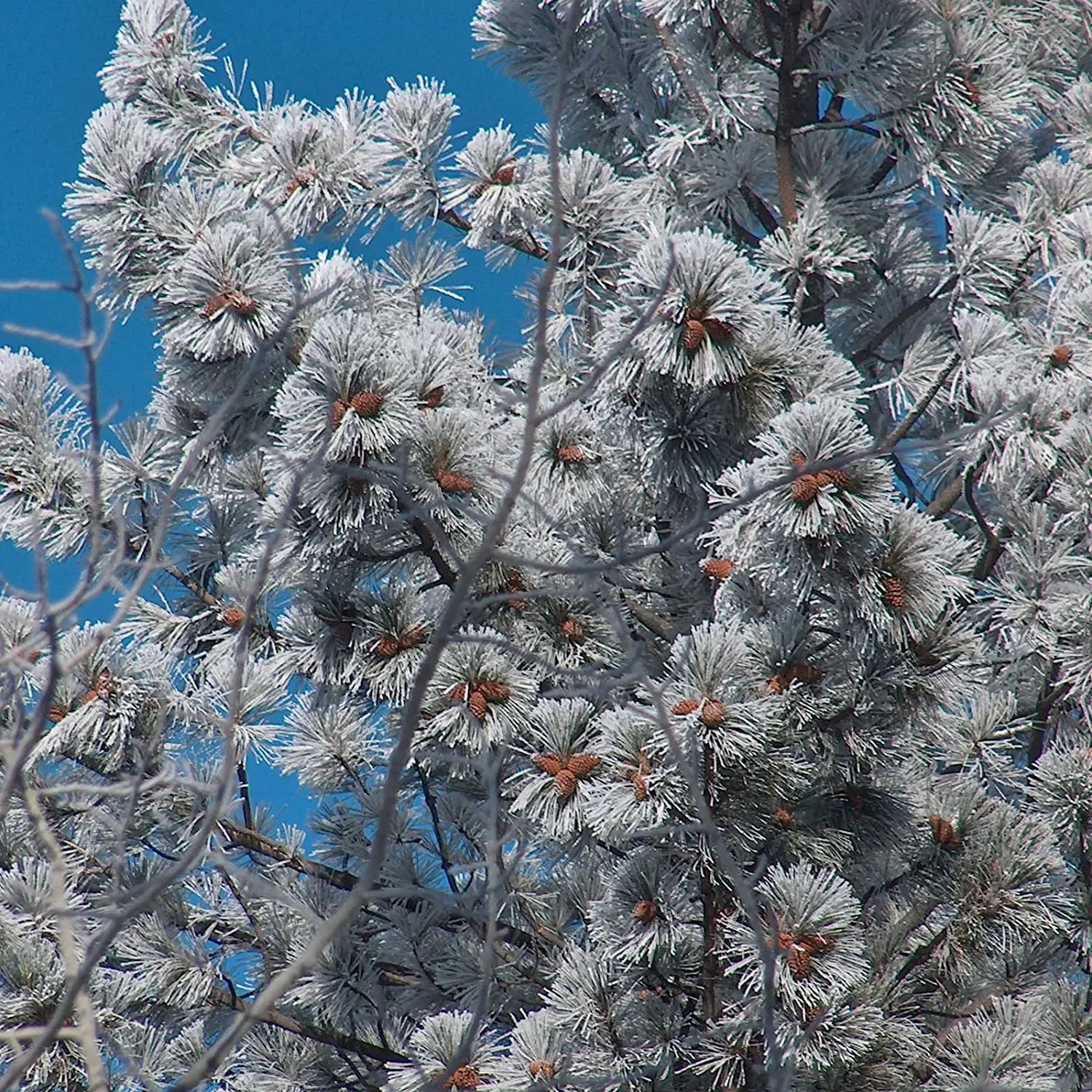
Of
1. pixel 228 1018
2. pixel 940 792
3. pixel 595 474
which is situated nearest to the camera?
pixel 940 792

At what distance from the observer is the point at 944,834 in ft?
10.1

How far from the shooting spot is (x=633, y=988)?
2.88m

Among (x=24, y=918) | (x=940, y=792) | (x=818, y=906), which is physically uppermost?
(x=24, y=918)

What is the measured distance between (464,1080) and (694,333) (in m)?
1.63

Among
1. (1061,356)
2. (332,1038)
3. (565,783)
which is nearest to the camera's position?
(565,783)

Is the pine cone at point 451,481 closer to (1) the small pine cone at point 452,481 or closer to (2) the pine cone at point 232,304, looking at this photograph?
(1) the small pine cone at point 452,481

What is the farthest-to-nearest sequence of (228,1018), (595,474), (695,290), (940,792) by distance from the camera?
Result: (228,1018), (595,474), (940,792), (695,290)

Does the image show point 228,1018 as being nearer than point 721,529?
No

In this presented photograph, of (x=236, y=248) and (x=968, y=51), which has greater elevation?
(x=968, y=51)

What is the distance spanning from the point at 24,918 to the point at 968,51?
322 centimetres

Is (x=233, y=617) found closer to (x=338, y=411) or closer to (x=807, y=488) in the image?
(x=338, y=411)

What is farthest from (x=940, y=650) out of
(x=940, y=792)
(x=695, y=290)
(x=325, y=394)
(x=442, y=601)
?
(x=325, y=394)

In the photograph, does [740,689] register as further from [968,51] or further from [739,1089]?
[968,51]

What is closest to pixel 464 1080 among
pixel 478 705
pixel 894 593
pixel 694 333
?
pixel 478 705
